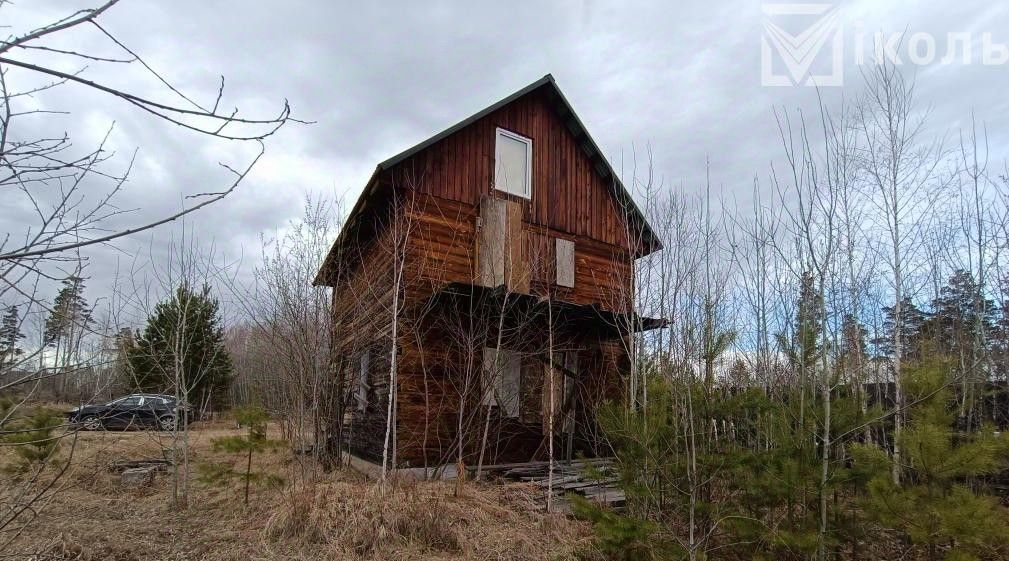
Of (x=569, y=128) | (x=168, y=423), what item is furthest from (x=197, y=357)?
(x=569, y=128)

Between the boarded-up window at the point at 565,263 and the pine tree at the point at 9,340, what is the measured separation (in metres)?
9.11

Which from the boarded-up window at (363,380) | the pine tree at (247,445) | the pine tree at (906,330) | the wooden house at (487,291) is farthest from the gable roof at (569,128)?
the pine tree at (906,330)

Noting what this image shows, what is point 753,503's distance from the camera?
481cm

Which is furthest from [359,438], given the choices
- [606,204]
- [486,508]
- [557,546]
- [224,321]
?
[606,204]

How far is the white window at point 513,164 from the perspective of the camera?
35.4ft

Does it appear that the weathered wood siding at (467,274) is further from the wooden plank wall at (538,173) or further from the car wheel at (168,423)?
the car wheel at (168,423)

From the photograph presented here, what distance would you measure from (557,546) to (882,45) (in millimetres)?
6741

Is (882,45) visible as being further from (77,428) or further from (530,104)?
(77,428)

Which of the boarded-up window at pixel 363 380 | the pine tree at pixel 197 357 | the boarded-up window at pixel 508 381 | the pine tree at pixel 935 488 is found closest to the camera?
the pine tree at pixel 935 488

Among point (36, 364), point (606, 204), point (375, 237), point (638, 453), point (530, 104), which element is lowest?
point (638, 453)

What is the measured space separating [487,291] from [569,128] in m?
5.49

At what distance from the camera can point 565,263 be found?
11.2m

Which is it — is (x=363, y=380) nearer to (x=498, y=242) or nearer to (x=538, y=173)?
(x=498, y=242)

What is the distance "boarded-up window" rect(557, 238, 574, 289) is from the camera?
11.0m
